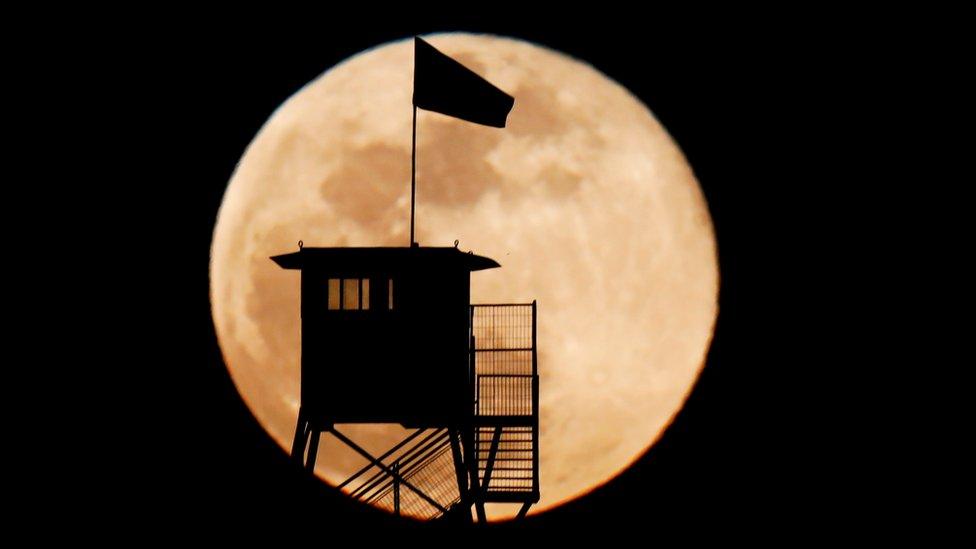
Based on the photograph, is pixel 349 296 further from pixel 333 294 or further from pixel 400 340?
pixel 400 340

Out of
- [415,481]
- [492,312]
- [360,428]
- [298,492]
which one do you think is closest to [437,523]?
[415,481]

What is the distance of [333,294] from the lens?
2631cm

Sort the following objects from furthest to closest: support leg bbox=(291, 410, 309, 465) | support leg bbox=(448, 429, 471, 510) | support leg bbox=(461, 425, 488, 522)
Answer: support leg bbox=(448, 429, 471, 510)
support leg bbox=(461, 425, 488, 522)
support leg bbox=(291, 410, 309, 465)

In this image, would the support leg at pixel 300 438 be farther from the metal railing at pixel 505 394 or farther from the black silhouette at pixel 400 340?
the metal railing at pixel 505 394

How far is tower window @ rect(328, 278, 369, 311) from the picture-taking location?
26281mm

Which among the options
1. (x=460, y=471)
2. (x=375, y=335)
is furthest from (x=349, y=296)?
(x=460, y=471)

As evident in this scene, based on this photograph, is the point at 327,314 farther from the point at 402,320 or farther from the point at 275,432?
the point at 275,432

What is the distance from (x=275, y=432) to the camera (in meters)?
39.4

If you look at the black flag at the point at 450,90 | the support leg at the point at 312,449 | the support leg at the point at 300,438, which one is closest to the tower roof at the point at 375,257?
the support leg at the point at 300,438

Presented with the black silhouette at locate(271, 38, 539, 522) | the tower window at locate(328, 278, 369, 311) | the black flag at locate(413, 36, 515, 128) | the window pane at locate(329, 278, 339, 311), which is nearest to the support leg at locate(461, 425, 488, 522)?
the black silhouette at locate(271, 38, 539, 522)

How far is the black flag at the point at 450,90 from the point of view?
27.8 m

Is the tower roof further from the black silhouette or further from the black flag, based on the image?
the black flag

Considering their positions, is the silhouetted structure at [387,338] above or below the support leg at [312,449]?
above

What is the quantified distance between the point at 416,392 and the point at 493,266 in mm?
3468
